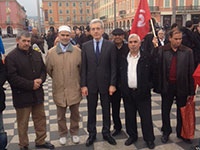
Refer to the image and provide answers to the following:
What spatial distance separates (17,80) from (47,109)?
96.2 inches

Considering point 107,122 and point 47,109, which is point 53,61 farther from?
point 47,109

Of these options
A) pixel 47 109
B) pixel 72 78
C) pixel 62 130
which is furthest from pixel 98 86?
pixel 47 109

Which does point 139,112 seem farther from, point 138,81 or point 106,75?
point 106,75

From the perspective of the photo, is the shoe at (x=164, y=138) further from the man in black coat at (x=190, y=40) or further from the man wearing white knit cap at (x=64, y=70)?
the man in black coat at (x=190, y=40)

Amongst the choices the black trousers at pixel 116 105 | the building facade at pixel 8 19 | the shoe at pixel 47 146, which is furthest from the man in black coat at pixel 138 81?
the building facade at pixel 8 19

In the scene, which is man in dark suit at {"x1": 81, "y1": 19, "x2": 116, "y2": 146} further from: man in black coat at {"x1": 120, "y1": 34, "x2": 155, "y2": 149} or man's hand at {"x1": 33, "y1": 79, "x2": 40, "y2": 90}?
man's hand at {"x1": 33, "y1": 79, "x2": 40, "y2": 90}

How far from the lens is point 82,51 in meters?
3.29

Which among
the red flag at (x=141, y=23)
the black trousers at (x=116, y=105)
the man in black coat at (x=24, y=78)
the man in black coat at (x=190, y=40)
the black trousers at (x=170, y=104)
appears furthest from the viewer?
the man in black coat at (x=190, y=40)

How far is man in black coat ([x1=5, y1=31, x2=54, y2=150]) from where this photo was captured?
2908mm

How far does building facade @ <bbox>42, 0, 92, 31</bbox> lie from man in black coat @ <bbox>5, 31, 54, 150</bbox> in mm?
74927

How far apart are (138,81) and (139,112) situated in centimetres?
55

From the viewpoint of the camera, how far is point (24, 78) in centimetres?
296

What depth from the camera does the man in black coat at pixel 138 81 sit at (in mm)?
3131

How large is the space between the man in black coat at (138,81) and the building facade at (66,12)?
75109mm
